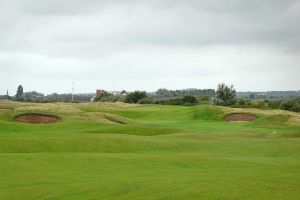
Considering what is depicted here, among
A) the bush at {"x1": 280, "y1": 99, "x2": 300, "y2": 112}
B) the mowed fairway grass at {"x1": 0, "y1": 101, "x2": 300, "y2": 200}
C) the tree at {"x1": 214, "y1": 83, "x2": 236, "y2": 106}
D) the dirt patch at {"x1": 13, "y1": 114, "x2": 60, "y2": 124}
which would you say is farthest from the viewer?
the tree at {"x1": 214, "y1": 83, "x2": 236, "y2": 106}

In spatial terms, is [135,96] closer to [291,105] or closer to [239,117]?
[291,105]

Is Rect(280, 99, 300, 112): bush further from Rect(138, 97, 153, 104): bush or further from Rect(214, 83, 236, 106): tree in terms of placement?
Rect(138, 97, 153, 104): bush

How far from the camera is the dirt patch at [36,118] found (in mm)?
62156

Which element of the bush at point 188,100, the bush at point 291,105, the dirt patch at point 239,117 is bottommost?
the dirt patch at point 239,117

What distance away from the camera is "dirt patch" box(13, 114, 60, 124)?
62156 mm

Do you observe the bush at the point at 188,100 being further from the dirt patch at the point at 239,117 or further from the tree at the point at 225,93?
the dirt patch at the point at 239,117

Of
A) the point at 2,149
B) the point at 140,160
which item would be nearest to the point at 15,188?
the point at 140,160

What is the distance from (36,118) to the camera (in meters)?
63.0

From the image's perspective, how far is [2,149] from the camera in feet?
106

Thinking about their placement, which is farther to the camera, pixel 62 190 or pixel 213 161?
pixel 213 161

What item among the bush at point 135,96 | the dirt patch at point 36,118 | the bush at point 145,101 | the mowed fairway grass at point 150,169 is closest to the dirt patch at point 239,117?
the dirt patch at point 36,118

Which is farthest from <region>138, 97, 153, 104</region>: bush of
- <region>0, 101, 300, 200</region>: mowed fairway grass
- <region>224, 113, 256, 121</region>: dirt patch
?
<region>0, 101, 300, 200</region>: mowed fairway grass

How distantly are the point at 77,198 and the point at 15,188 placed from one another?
143 inches

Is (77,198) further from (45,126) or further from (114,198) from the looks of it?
(45,126)
